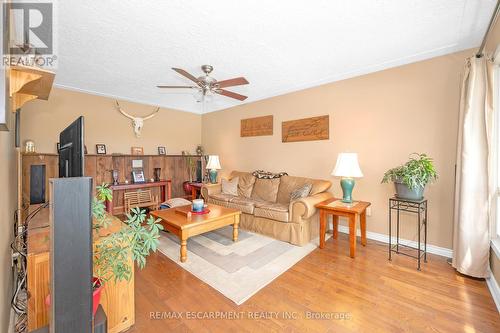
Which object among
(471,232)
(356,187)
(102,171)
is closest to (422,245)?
(471,232)

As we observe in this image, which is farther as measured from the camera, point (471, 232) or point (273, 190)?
point (273, 190)

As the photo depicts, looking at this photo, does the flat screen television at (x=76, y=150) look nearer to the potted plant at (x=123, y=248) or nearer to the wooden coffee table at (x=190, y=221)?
the potted plant at (x=123, y=248)

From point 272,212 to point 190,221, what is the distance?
3.84ft

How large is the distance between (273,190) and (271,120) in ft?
4.70

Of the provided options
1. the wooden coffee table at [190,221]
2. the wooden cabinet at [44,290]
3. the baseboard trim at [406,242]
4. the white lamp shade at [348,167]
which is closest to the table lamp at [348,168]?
the white lamp shade at [348,167]

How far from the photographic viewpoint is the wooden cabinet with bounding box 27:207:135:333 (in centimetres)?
118

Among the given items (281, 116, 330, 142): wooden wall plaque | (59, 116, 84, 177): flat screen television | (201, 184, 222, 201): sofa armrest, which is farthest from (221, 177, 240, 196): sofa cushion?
(59, 116, 84, 177): flat screen television

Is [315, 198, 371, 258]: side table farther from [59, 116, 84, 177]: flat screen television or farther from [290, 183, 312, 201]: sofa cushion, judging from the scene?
[59, 116, 84, 177]: flat screen television

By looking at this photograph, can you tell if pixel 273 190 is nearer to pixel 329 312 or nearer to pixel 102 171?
pixel 329 312

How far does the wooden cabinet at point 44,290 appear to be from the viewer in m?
1.18

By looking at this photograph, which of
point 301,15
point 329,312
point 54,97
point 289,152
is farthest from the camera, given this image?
point 289,152

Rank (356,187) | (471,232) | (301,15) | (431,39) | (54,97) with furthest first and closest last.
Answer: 1. (54,97)
2. (356,187)
3. (431,39)
4. (471,232)
5. (301,15)

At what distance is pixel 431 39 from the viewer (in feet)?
7.53

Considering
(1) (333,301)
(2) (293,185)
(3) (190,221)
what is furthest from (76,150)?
(2) (293,185)
